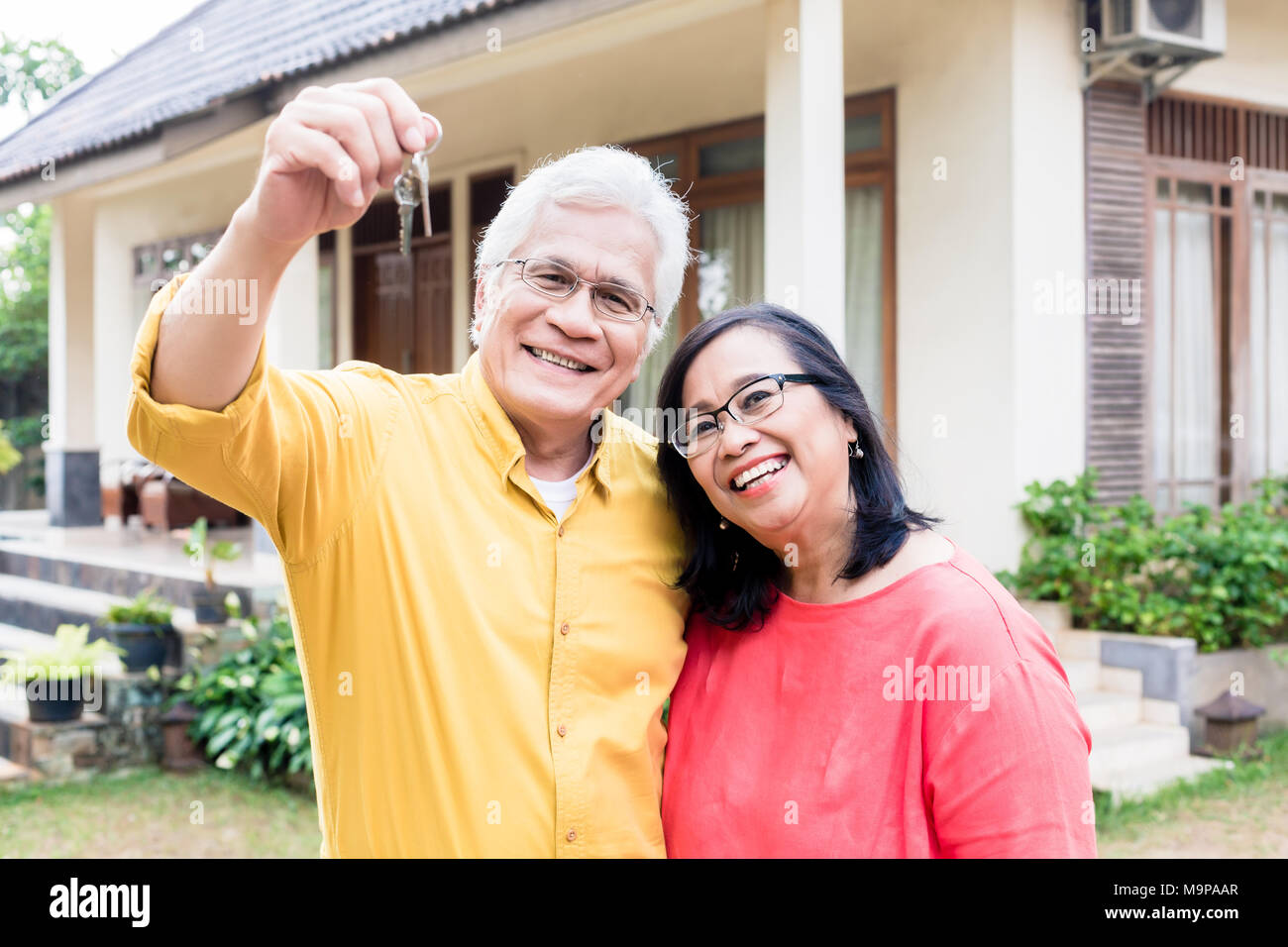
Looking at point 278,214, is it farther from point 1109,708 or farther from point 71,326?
point 71,326

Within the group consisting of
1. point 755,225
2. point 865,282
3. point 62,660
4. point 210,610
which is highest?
point 755,225

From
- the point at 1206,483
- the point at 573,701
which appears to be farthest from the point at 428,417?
the point at 1206,483

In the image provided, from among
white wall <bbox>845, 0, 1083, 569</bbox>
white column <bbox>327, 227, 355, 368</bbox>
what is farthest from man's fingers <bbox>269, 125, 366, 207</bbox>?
white column <bbox>327, 227, 355, 368</bbox>

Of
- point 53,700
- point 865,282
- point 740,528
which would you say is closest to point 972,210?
point 865,282

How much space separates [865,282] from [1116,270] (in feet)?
4.45

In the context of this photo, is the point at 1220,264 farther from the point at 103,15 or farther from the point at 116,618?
the point at 103,15

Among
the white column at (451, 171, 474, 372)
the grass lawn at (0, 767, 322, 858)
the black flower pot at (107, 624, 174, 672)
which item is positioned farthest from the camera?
the white column at (451, 171, 474, 372)

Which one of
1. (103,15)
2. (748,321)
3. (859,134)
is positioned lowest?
(748,321)

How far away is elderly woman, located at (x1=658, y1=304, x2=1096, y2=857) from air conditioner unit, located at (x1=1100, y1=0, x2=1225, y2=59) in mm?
4808

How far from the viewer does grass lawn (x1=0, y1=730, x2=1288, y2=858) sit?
14.7 feet

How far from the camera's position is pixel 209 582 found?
667 centimetres

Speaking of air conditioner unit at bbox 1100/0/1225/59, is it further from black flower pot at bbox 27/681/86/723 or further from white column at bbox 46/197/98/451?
white column at bbox 46/197/98/451
